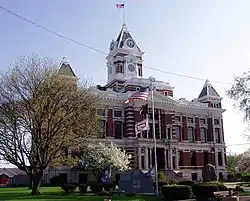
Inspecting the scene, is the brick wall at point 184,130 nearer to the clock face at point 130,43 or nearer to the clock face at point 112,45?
the clock face at point 130,43

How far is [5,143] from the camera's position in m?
40.8

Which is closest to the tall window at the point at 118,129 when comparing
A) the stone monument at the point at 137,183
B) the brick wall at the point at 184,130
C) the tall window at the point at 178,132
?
the tall window at the point at 178,132

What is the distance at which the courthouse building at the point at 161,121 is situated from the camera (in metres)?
69.0

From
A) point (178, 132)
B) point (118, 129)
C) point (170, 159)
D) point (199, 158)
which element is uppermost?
point (178, 132)

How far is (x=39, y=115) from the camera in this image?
39.2m

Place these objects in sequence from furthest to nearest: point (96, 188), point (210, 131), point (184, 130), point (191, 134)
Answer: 1. point (210, 131)
2. point (191, 134)
3. point (184, 130)
4. point (96, 188)

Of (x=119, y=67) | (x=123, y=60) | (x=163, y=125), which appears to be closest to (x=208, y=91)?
(x=163, y=125)

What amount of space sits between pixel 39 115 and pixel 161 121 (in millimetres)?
36921

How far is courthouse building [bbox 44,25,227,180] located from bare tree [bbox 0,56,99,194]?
2162cm

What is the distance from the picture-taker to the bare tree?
39469 mm

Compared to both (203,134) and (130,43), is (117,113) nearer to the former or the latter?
(130,43)

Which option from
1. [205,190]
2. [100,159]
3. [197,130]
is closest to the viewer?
[205,190]

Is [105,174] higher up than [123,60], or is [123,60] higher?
[123,60]

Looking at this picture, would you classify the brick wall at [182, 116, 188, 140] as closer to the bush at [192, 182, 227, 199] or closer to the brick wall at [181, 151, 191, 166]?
the brick wall at [181, 151, 191, 166]
